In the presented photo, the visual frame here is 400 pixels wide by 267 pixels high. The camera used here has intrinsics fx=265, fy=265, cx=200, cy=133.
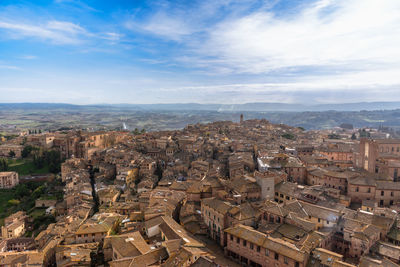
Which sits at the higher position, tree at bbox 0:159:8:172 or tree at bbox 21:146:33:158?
tree at bbox 21:146:33:158

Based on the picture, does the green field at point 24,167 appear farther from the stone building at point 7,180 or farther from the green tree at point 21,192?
the green tree at point 21,192

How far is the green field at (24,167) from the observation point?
68.8 metres

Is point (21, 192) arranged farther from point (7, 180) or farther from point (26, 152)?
point (26, 152)

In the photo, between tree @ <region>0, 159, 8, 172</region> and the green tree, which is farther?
tree @ <region>0, 159, 8, 172</region>

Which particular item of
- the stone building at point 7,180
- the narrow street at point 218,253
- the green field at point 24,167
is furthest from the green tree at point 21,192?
the narrow street at point 218,253

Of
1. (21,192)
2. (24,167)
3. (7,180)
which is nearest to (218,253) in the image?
(21,192)

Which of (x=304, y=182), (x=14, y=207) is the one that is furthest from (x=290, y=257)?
(x=14, y=207)

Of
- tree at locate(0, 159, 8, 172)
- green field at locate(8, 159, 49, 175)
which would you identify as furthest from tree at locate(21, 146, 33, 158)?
tree at locate(0, 159, 8, 172)

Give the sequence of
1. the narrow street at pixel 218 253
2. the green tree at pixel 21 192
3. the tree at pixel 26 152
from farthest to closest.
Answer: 1. the tree at pixel 26 152
2. the green tree at pixel 21 192
3. the narrow street at pixel 218 253

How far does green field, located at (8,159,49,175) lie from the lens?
68819 millimetres

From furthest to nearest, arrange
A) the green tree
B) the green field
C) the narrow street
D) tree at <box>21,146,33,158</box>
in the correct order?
tree at <box>21,146,33,158</box> → the green field → the green tree → the narrow street

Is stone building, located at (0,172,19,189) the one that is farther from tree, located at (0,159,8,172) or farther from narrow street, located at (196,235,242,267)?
narrow street, located at (196,235,242,267)

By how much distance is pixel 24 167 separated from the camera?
71.9 m

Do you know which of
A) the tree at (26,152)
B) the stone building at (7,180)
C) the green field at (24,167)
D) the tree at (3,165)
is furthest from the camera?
the tree at (26,152)
